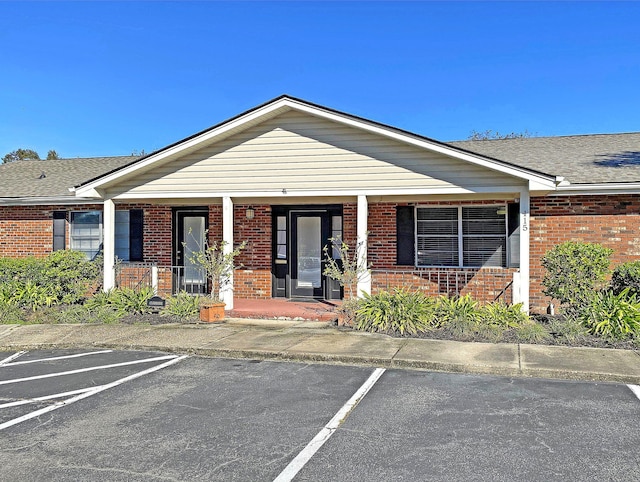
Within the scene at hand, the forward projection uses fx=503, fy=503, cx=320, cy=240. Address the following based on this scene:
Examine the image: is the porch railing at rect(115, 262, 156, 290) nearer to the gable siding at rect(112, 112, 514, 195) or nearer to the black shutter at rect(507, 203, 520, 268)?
the gable siding at rect(112, 112, 514, 195)

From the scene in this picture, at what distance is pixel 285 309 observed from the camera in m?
10.6

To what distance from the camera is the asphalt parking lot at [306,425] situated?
3660mm

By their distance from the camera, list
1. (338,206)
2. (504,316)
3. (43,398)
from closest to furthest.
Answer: (43,398) < (504,316) < (338,206)

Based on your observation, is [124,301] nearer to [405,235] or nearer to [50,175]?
[405,235]

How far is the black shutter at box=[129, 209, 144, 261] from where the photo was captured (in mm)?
12633

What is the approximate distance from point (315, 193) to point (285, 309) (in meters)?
2.57

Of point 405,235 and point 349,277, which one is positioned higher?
point 405,235

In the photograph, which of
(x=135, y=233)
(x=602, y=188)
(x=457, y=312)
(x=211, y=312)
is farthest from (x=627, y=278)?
(x=135, y=233)

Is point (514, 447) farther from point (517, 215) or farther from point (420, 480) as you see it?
point (517, 215)

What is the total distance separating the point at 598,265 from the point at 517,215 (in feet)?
5.66

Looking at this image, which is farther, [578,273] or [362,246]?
[362,246]

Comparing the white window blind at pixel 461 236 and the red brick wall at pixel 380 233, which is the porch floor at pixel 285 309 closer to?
the red brick wall at pixel 380 233

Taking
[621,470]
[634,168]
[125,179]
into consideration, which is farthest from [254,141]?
[621,470]

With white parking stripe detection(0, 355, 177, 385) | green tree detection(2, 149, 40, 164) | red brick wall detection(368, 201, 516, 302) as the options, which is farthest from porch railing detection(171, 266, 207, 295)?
green tree detection(2, 149, 40, 164)
